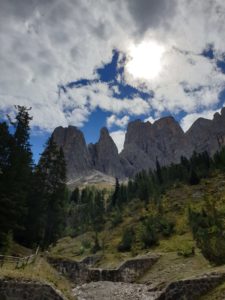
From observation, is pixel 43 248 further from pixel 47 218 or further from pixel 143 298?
pixel 143 298

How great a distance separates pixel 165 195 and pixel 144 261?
151ft

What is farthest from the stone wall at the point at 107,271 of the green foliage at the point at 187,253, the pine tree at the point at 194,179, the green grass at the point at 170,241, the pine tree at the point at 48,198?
the pine tree at the point at 194,179

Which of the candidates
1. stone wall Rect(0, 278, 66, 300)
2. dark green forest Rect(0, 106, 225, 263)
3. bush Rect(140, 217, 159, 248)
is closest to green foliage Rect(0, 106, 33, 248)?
dark green forest Rect(0, 106, 225, 263)

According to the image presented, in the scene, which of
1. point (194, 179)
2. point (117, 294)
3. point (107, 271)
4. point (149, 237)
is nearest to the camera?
point (117, 294)

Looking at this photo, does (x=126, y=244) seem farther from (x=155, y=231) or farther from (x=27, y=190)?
(x=27, y=190)

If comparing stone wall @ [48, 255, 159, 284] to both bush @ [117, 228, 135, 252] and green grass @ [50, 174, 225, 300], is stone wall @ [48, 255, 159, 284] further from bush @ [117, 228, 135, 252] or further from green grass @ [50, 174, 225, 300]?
bush @ [117, 228, 135, 252]

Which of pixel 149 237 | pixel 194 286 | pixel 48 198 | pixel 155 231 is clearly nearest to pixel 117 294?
pixel 194 286

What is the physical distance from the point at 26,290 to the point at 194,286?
28.4 feet

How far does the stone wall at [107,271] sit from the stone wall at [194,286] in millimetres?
16378

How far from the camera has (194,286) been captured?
17.1 metres

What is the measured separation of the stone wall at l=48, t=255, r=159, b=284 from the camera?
33.7 metres

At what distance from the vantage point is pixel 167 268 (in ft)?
96.4

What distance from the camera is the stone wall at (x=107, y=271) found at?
33.7m

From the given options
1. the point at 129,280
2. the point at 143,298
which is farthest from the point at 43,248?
the point at 143,298
